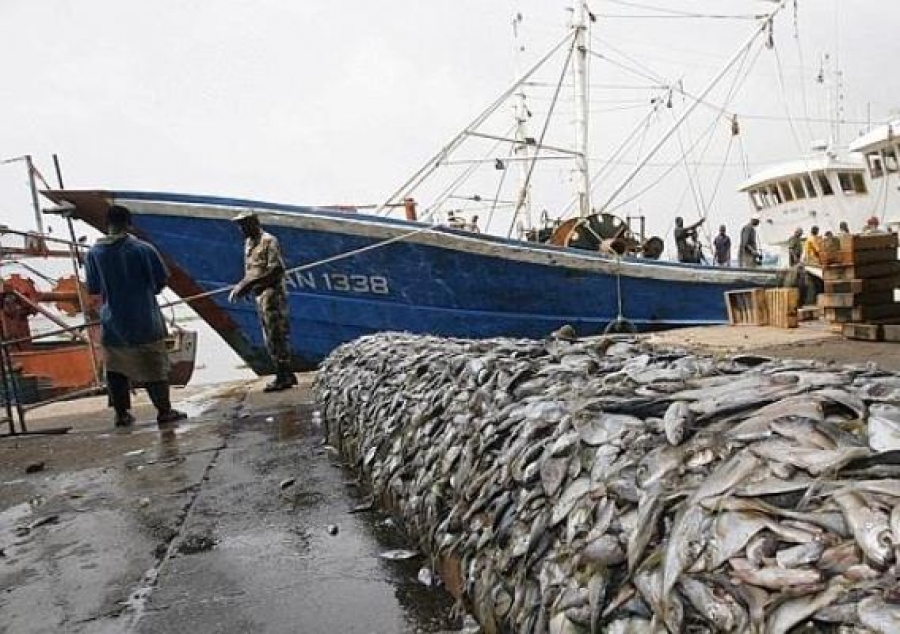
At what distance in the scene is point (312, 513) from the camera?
418 centimetres

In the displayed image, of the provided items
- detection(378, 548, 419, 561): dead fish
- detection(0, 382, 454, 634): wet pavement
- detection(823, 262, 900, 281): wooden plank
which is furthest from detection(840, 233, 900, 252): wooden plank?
detection(378, 548, 419, 561): dead fish

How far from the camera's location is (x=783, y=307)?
483 inches

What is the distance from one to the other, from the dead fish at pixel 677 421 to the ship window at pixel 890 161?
2252cm

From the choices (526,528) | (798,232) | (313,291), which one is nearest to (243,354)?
(313,291)

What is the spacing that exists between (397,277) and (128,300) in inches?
296

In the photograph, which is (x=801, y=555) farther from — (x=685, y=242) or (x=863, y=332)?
(x=685, y=242)

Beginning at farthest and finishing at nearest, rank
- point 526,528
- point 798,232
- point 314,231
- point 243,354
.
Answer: point 798,232 < point 243,354 < point 314,231 < point 526,528

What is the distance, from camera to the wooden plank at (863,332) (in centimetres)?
938

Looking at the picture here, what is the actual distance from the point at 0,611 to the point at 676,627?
10.4 ft

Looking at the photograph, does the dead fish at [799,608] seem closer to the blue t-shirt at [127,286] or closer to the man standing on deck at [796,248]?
the blue t-shirt at [127,286]

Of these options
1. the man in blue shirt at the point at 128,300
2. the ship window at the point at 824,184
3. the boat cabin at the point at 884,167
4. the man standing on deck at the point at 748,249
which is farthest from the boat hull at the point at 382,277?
the ship window at the point at 824,184

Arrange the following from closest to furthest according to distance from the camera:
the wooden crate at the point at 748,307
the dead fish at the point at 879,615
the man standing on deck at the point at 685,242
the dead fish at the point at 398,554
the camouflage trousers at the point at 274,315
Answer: the dead fish at the point at 879,615, the dead fish at the point at 398,554, the camouflage trousers at the point at 274,315, the wooden crate at the point at 748,307, the man standing on deck at the point at 685,242

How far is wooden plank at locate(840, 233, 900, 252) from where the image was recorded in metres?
9.48

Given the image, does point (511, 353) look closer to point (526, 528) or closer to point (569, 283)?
point (526, 528)
